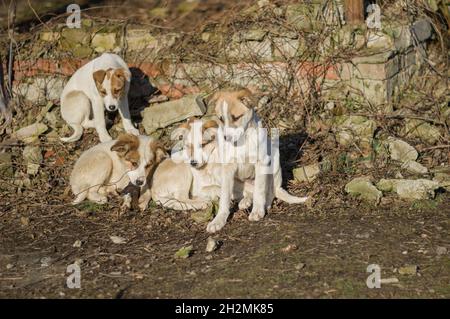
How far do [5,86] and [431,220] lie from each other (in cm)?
565

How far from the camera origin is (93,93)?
339 inches

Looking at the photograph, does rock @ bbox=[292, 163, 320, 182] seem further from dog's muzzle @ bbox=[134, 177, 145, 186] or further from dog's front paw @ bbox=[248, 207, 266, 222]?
dog's muzzle @ bbox=[134, 177, 145, 186]

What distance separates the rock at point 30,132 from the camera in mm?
8680

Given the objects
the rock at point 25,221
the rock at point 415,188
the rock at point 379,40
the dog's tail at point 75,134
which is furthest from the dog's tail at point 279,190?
the dog's tail at point 75,134

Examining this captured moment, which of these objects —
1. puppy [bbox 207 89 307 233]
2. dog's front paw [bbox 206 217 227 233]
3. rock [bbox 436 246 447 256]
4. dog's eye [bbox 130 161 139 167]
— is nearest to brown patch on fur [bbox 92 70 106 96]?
dog's eye [bbox 130 161 139 167]

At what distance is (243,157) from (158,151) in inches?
37.1

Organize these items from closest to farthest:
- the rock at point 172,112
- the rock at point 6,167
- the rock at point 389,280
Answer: the rock at point 389,280, the rock at point 6,167, the rock at point 172,112

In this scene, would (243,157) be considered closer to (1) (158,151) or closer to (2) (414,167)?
(1) (158,151)

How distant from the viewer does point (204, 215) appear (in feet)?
21.5

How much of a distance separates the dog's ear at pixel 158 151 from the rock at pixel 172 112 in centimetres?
149

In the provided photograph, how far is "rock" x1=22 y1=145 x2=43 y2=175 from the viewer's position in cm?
795

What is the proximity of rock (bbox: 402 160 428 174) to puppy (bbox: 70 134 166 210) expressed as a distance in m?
2.39

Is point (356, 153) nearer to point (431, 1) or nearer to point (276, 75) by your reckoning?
point (276, 75)

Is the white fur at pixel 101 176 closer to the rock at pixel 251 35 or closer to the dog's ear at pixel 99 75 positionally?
the dog's ear at pixel 99 75
